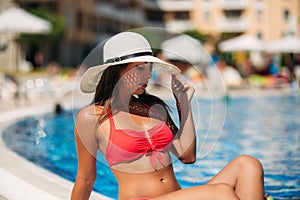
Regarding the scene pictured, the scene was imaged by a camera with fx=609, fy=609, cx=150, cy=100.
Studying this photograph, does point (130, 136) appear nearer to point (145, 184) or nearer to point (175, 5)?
point (145, 184)

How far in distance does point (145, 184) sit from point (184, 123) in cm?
40

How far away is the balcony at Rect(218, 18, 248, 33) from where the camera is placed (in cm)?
6003

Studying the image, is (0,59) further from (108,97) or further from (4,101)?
(108,97)

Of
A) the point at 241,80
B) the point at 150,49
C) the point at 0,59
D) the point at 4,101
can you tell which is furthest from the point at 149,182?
the point at 0,59

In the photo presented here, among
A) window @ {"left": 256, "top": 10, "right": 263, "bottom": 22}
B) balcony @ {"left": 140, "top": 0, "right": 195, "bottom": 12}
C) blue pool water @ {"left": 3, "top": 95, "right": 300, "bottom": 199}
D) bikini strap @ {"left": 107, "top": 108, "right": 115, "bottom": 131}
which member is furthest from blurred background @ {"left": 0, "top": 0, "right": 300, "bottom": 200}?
window @ {"left": 256, "top": 10, "right": 263, "bottom": 22}

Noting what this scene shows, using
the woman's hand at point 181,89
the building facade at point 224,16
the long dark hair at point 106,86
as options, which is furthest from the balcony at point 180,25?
the long dark hair at point 106,86

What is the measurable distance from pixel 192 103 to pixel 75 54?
38.4 metres

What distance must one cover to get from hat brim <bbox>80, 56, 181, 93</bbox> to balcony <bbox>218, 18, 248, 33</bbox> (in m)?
58.1

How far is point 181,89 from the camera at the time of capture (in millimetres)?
3107

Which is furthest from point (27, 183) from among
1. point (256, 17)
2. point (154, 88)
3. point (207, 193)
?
point (256, 17)

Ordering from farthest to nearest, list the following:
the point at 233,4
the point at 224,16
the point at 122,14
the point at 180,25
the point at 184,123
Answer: the point at 224,16
the point at 180,25
the point at 233,4
the point at 122,14
the point at 184,123

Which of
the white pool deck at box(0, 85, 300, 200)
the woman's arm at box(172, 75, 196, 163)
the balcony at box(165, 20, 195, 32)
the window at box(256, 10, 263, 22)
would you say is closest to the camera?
the woman's arm at box(172, 75, 196, 163)

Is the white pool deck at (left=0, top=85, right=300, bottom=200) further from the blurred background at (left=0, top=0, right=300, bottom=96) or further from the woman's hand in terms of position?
the blurred background at (left=0, top=0, right=300, bottom=96)

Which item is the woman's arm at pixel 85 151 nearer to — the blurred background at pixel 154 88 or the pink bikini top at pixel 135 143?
the pink bikini top at pixel 135 143
